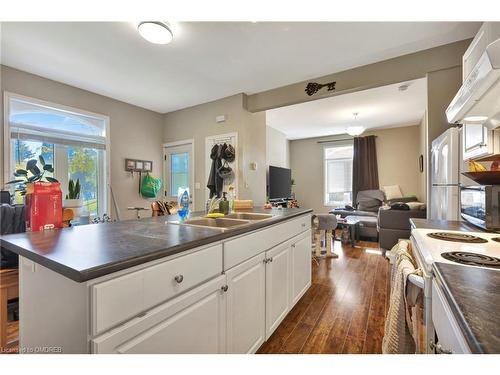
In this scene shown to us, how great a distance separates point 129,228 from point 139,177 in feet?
10.3

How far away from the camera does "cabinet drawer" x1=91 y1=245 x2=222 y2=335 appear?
2.42 feet

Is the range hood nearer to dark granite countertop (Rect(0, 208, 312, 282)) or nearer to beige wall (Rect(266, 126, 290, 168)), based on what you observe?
dark granite countertop (Rect(0, 208, 312, 282))

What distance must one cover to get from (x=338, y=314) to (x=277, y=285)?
0.78 meters

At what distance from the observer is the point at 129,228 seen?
144 centimetres

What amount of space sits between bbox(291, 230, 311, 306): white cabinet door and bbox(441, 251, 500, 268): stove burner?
1.28 metres

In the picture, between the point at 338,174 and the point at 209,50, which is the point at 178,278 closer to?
the point at 209,50

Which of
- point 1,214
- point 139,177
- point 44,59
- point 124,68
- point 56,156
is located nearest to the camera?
point 1,214

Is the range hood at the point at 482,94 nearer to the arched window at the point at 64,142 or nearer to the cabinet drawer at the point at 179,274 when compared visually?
the cabinet drawer at the point at 179,274

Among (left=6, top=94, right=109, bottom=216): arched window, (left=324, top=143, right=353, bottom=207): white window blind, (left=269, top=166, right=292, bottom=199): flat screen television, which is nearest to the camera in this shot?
(left=6, top=94, right=109, bottom=216): arched window

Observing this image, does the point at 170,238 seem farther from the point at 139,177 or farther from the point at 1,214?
the point at 139,177

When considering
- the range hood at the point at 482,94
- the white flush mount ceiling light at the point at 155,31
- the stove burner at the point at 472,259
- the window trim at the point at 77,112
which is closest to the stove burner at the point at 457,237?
the stove burner at the point at 472,259

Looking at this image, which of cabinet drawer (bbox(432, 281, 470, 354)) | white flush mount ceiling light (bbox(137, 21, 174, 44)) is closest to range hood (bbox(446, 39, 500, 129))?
cabinet drawer (bbox(432, 281, 470, 354))

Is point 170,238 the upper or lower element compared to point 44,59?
lower
